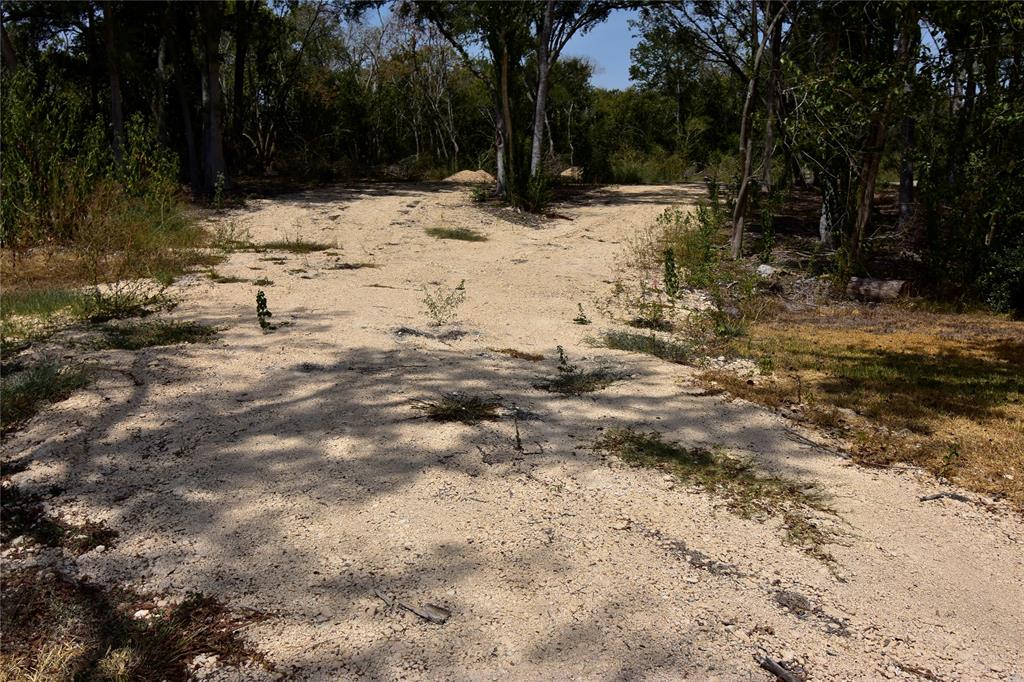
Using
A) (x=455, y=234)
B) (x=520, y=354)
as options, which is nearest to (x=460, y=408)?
(x=520, y=354)

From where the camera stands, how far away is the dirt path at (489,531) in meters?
2.04

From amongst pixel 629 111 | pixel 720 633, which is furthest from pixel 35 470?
pixel 629 111

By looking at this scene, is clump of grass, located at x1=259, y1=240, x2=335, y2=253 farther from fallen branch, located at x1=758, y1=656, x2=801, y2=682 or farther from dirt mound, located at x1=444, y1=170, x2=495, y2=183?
dirt mound, located at x1=444, y1=170, x2=495, y2=183

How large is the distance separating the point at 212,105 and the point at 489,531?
1276 cm

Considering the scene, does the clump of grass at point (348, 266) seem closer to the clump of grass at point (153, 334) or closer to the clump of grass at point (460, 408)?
the clump of grass at point (153, 334)

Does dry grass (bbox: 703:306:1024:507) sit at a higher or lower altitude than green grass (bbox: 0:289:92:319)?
lower

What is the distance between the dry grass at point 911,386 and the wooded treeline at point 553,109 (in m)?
1.54

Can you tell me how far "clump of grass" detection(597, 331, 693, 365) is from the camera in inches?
192

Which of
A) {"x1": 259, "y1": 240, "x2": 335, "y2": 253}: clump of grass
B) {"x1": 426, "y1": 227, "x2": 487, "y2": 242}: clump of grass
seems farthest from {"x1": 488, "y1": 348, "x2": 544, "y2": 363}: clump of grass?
{"x1": 426, "y1": 227, "x2": 487, "y2": 242}: clump of grass

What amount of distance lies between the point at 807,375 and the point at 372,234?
6.82 m

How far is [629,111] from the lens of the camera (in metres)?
25.1

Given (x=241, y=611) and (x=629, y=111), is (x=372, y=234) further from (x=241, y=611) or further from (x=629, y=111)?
(x=629, y=111)

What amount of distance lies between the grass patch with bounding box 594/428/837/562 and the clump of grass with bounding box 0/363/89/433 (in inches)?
98.5

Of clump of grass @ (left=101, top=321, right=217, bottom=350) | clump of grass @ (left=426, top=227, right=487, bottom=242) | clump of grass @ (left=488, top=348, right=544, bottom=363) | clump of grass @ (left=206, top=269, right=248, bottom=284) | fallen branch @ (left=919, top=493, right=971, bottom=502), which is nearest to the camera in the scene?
fallen branch @ (left=919, top=493, right=971, bottom=502)
